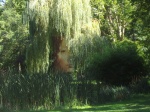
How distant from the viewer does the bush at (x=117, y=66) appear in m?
19.4

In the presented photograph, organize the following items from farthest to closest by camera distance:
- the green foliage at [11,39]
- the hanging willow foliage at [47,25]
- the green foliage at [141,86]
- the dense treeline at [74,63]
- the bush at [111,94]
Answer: the green foliage at [11,39] → the hanging willow foliage at [47,25] → the green foliage at [141,86] → the bush at [111,94] → the dense treeline at [74,63]

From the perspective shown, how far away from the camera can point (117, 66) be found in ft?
63.6

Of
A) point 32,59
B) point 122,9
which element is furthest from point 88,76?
point 122,9

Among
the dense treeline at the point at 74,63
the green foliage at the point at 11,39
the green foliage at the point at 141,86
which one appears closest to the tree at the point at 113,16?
the green foliage at the point at 11,39

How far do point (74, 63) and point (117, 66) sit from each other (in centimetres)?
419

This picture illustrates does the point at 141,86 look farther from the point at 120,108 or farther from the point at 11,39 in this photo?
the point at 11,39

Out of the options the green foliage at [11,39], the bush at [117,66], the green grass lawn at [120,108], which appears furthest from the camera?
the green foliage at [11,39]

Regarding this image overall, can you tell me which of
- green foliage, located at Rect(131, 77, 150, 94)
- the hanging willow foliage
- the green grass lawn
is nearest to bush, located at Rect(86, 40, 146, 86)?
green foliage, located at Rect(131, 77, 150, 94)

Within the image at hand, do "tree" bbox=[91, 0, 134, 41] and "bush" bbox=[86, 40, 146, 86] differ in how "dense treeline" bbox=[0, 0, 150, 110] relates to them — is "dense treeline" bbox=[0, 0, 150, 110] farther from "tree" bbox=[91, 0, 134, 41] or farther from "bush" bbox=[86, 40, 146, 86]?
"tree" bbox=[91, 0, 134, 41]

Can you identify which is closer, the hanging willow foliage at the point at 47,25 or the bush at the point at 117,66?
the bush at the point at 117,66

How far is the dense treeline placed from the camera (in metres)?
16.0

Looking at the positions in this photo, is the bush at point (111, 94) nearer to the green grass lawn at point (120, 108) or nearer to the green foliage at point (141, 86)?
the green grass lawn at point (120, 108)

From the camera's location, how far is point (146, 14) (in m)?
19.6

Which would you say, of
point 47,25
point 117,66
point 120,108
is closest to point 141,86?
point 117,66
